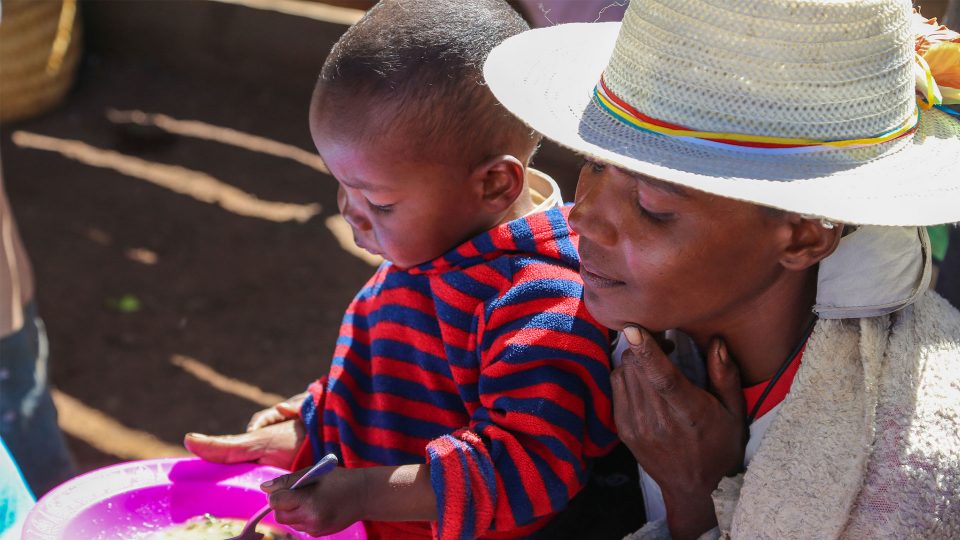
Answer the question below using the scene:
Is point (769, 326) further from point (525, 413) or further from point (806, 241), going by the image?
point (525, 413)

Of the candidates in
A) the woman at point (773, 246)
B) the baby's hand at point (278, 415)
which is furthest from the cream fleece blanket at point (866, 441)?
the baby's hand at point (278, 415)

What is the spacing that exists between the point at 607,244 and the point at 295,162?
4.46 metres

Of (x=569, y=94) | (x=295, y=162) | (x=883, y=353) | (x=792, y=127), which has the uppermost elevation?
(x=792, y=127)

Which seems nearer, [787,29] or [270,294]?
[787,29]

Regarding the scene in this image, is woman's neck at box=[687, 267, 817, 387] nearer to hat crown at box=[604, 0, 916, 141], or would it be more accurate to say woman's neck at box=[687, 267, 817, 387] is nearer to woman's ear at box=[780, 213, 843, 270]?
woman's ear at box=[780, 213, 843, 270]

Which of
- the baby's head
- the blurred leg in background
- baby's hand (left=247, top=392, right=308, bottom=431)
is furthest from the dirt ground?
the baby's head

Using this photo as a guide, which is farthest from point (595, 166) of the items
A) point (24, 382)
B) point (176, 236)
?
point (176, 236)

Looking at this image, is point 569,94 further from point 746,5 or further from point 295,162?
point 295,162

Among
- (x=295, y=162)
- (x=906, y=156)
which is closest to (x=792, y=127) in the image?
(x=906, y=156)

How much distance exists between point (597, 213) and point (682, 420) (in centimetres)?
40

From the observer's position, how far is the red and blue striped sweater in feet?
5.90

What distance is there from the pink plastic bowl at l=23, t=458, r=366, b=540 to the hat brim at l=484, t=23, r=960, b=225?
87 cm

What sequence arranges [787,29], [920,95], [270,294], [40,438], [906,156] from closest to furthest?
[787,29] → [906,156] → [920,95] → [40,438] → [270,294]

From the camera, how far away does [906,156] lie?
1.54m
